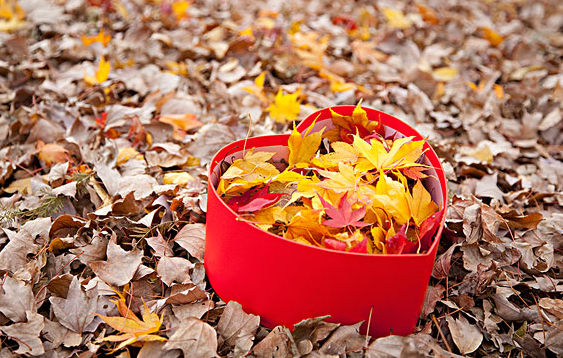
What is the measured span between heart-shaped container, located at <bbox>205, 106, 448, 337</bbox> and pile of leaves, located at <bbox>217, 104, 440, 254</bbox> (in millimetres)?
40

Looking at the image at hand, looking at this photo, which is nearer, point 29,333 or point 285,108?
point 29,333

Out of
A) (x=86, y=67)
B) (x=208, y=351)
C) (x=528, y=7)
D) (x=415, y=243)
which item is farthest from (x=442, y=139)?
(x=528, y=7)

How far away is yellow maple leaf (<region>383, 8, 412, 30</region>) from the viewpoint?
2.21 meters

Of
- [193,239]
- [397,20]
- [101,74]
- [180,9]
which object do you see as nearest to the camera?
[193,239]

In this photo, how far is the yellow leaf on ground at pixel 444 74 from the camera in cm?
189

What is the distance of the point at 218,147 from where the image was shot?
1369 mm

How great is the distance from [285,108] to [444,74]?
0.81 metres

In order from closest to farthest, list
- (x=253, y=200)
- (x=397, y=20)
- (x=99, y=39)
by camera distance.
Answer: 1. (x=253, y=200)
2. (x=99, y=39)
3. (x=397, y=20)

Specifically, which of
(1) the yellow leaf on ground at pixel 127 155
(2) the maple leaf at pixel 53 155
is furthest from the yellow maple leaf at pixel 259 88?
(2) the maple leaf at pixel 53 155

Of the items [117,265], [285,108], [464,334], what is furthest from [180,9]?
[464,334]

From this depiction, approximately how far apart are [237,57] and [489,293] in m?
1.24

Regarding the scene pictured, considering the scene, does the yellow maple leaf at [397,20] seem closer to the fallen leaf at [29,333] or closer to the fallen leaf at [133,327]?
the fallen leaf at [133,327]

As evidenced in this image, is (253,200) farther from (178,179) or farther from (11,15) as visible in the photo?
(11,15)

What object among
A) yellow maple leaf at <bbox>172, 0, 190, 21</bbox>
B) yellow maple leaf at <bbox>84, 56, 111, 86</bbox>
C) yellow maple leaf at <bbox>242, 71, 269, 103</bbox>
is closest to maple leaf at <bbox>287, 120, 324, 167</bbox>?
yellow maple leaf at <bbox>242, 71, 269, 103</bbox>
